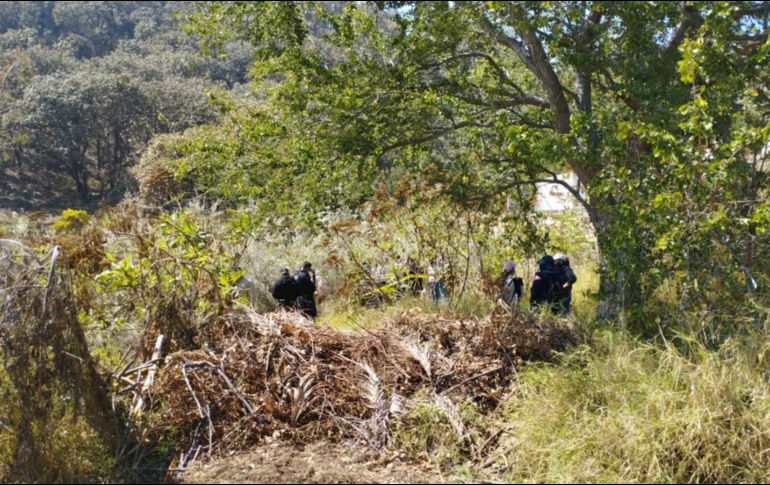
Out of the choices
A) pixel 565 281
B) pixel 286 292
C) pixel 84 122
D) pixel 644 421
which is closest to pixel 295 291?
pixel 286 292

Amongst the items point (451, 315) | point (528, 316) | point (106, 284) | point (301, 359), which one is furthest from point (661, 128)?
point (106, 284)

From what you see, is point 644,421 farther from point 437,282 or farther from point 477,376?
point 437,282

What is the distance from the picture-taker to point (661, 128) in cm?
631

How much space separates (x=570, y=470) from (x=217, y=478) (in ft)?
8.25

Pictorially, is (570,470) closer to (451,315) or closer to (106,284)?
(451,315)

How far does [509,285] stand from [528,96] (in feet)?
9.64

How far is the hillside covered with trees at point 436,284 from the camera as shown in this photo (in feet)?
16.2

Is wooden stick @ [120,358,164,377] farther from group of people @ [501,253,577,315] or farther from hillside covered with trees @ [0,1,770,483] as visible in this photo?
group of people @ [501,253,577,315]

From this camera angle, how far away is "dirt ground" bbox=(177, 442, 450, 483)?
4.75m

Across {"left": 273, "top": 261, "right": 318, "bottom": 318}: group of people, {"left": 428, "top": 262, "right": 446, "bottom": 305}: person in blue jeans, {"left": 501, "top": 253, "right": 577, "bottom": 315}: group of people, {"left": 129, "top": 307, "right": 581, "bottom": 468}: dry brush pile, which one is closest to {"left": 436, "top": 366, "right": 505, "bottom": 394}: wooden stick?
{"left": 129, "top": 307, "right": 581, "bottom": 468}: dry brush pile

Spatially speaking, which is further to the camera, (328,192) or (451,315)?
(328,192)

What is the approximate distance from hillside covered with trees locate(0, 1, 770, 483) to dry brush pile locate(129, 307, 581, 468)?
0.09 ft

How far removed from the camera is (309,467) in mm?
4879

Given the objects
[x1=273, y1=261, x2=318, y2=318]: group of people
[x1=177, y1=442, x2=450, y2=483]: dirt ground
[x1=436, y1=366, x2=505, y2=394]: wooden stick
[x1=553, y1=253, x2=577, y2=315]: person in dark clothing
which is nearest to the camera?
[x1=177, y1=442, x2=450, y2=483]: dirt ground
